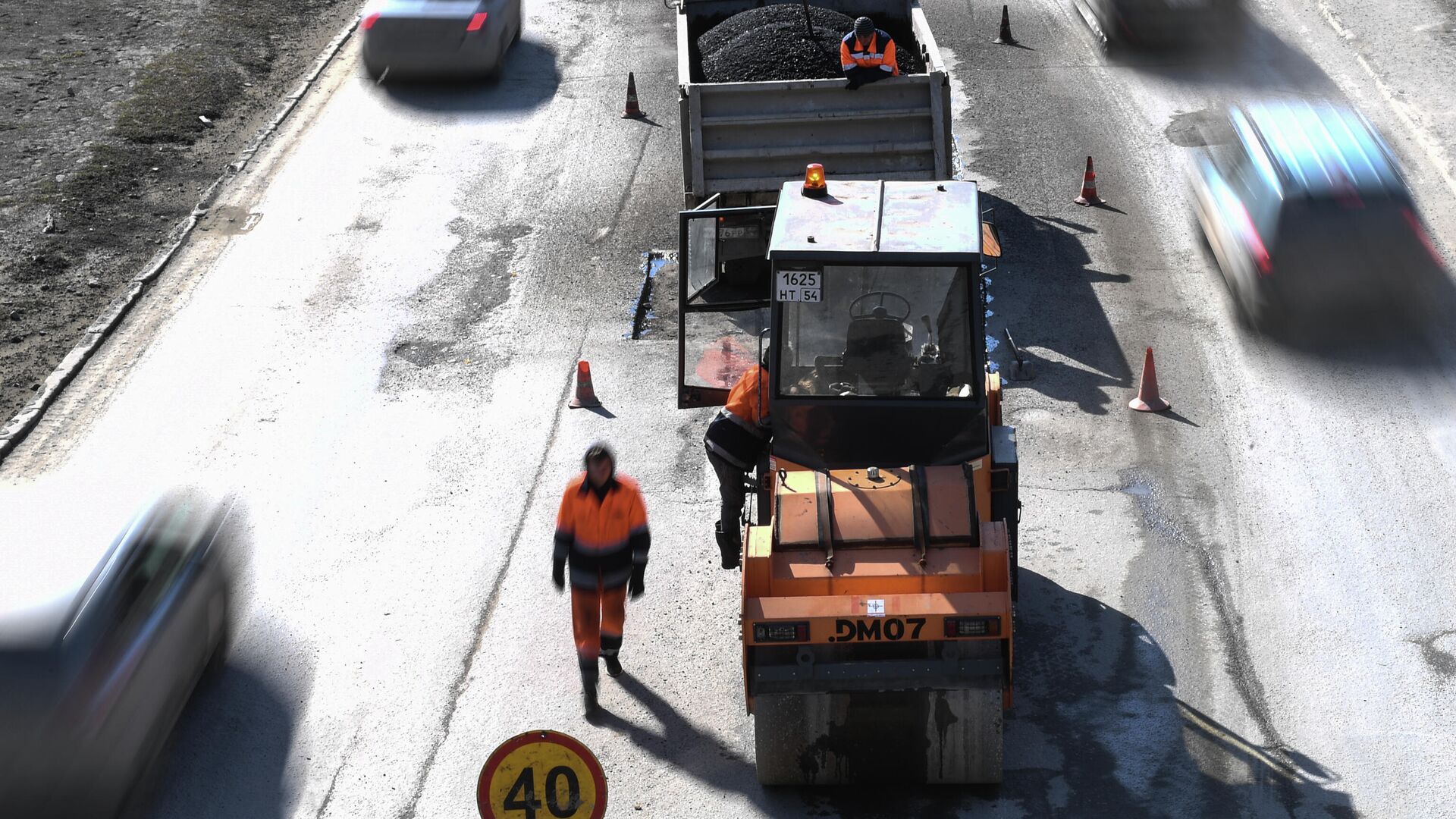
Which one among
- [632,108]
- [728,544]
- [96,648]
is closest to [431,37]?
[632,108]

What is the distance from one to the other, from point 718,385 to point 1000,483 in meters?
4.60

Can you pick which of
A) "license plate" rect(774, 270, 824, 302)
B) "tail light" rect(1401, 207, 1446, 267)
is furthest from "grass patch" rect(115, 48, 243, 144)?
"tail light" rect(1401, 207, 1446, 267)

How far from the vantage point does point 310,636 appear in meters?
9.14

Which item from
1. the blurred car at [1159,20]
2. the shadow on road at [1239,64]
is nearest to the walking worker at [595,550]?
the shadow on road at [1239,64]

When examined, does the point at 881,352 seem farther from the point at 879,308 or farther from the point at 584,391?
the point at 584,391

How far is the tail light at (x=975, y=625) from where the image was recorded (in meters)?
6.80

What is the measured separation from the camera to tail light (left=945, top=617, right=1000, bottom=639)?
6801mm

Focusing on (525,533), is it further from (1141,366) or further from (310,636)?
(1141,366)

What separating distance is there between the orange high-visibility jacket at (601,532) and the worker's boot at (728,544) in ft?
2.02

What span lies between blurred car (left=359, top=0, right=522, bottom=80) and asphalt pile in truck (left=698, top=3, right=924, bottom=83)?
4.53 meters

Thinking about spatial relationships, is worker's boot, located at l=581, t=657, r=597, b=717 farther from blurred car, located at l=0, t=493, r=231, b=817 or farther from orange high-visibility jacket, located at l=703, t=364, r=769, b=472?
blurred car, located at l=0, t=493, r=231, b=817

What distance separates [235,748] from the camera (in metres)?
8.12

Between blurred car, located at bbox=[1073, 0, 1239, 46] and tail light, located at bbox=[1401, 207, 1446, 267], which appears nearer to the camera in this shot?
tail light, located at bbox=[1401, 207, 1446, 267]

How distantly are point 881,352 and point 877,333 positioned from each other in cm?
11
